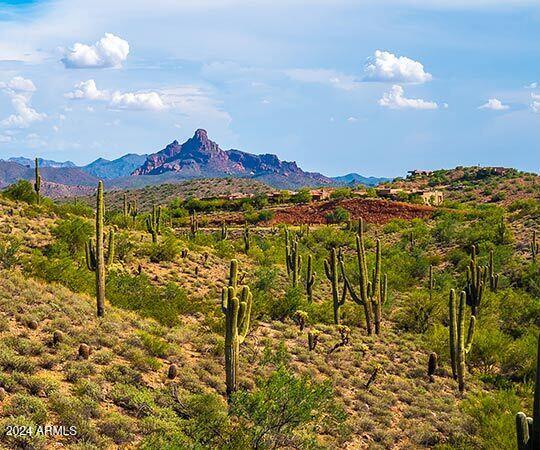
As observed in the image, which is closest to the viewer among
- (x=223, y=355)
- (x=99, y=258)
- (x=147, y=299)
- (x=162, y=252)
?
(x=223, y=355)

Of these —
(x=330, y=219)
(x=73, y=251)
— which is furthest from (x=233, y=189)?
(x=73, y=251)

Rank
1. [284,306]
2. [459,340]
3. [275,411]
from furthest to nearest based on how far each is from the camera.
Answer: [284,306] < [459,340] < [275,411]

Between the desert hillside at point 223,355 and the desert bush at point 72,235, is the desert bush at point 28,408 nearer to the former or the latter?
the desert hillside at point 223,355

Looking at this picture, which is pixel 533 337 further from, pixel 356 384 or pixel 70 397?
pixel 70 397

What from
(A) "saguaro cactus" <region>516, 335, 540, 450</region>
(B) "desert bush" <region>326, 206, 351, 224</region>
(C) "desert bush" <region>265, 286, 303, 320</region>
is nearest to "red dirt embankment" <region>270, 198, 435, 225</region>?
(B) "desert bush" <region>326, 206, 351, 224</region>

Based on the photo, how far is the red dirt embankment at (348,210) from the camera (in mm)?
59625

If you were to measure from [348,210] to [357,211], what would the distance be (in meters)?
1.07

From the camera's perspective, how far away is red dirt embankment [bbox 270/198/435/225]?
195 feet

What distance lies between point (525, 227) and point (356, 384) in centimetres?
3381

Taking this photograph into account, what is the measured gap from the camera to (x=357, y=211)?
62.3m

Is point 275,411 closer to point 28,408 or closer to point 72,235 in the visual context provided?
point 28,408

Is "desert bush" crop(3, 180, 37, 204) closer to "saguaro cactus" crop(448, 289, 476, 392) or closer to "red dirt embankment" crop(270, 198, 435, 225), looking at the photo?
"saguaro cactus" crop(448, 289, 476, 392)

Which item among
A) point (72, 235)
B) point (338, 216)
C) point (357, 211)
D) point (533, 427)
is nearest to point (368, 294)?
point (72, 235)

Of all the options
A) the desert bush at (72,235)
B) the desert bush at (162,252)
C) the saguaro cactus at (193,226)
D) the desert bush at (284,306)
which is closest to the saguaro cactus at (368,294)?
the desert bush at (284,306)
